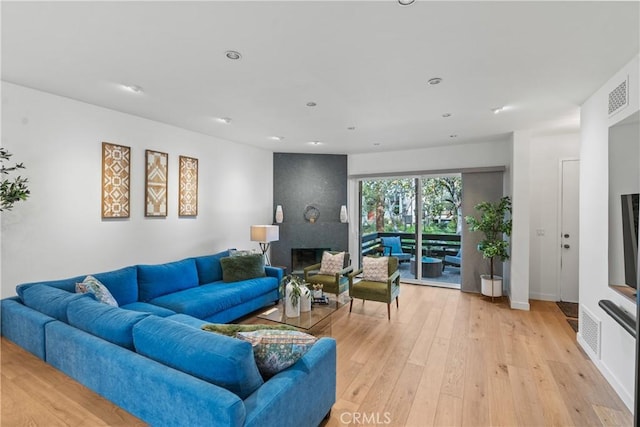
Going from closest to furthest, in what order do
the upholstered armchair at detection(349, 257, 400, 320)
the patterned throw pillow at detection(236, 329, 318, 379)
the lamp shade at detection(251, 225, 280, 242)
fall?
the patterned throw pillow at detection(236, 329, 318, 379) → the upholstered armchair at detection(349, 257, 400, 320) → the lamp shade at detection(251, 225, 280, 242)

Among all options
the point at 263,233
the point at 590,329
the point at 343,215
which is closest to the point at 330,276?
the point at 263,233

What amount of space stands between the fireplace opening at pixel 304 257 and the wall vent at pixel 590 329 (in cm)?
396

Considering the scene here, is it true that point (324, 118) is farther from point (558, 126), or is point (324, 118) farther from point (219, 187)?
point (558, 126)

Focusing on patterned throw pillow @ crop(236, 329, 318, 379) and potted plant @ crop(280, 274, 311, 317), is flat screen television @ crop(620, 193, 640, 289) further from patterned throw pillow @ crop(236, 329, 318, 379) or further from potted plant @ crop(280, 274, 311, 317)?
potted plant @ crop(280, 274, 311, 317)

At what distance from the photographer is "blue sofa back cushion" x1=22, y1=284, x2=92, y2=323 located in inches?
83.0

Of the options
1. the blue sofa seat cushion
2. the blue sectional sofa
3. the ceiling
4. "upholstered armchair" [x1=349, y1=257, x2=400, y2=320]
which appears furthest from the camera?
"upholstered armchair" [x1=349, y1=257, x2=400, y2=320]

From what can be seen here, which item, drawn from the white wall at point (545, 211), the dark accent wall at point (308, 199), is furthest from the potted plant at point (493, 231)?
the dark accent wall at point (308, 199)

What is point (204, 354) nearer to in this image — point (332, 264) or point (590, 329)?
point (332, 264)

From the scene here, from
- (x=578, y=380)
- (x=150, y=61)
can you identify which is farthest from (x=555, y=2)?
(x=578, y=380)

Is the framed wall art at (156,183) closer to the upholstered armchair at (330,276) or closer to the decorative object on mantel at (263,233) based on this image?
the decorative object on mantel at (263,233)

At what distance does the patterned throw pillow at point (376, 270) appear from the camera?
13.8 feet

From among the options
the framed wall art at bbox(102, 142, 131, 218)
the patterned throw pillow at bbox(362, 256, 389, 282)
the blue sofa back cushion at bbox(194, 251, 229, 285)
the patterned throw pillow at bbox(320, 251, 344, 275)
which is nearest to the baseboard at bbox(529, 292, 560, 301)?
the patterned throw pillow at bbox(362, 256, 389, 282)

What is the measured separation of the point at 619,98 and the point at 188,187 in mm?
4913

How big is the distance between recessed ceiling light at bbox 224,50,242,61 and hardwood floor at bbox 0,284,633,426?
236 centimetres
